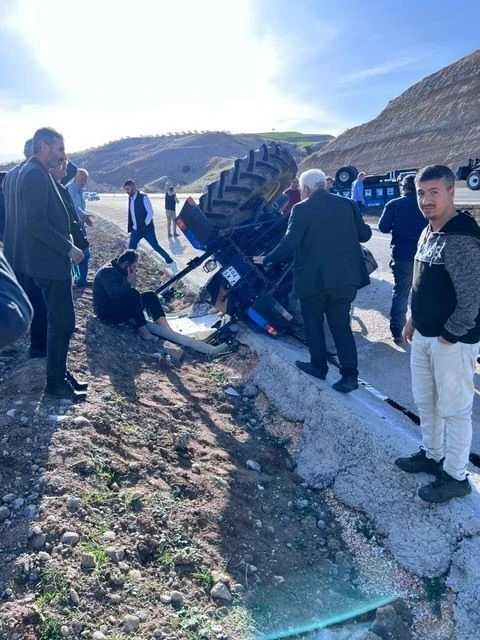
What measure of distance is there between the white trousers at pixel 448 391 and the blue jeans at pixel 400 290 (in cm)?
272

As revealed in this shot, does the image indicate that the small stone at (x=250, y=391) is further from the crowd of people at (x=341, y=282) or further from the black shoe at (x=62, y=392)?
the black shoe at (x=62, y=392)

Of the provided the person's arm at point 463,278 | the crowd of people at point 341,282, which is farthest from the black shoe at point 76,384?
the person's arm at point 463,278

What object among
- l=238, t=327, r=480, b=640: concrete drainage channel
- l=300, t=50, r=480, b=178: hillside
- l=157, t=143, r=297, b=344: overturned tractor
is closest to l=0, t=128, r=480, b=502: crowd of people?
l=238, t=327, r=480, b=640: concrete drainage channel

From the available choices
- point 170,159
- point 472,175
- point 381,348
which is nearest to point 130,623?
point 381,348

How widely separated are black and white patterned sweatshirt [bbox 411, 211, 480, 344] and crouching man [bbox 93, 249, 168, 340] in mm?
4001

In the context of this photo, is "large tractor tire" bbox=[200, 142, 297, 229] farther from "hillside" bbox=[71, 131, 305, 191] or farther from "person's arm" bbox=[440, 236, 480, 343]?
"hillside" bbox=[71, 131, 305, 191]

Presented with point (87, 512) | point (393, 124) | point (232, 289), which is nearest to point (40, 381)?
point (87, 512)

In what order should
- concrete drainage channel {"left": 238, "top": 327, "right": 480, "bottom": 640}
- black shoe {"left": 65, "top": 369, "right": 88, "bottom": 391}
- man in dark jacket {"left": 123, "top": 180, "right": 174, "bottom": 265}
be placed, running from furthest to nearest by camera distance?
man in dark jacket {"left": 123, "top": 180, "right": 174, "bottom": 265} < black shoe {"left": 65, "top": 369, "right": 88, "bottom": 391} < concrete drainage channel {"left": 238, "top": 327, "right": 480, "bottom": 640}

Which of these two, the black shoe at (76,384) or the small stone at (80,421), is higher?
the black shoe at (76,384)

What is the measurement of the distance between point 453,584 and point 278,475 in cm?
151

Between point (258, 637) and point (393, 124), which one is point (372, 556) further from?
point (393, 124)

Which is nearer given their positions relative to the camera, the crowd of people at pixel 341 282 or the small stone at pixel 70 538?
the small stone at pixel 70 538

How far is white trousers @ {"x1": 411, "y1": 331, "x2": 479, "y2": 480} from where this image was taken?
3.15 m

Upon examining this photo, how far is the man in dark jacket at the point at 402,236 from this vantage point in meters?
5.87
